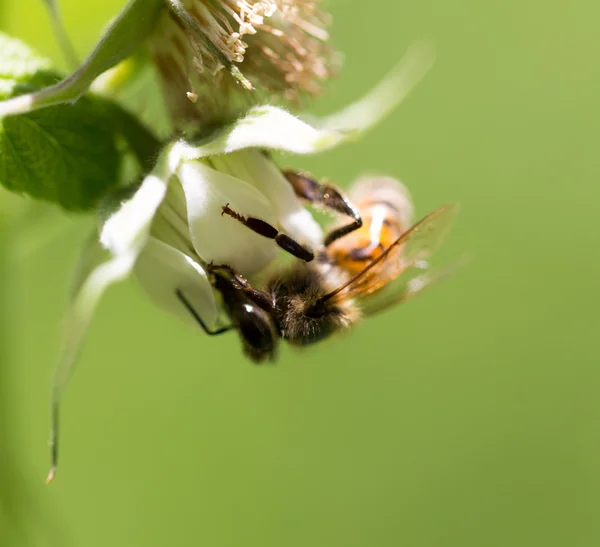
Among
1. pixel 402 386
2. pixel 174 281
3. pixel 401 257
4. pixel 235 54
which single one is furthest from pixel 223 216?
pixel 402 386

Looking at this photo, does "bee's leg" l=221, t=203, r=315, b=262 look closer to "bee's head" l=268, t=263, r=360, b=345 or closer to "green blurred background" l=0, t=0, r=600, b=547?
"bee's head" l=268, t=263, r=360, b=345

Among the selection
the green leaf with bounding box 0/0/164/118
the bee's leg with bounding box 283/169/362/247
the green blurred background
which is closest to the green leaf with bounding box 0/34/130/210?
the green leaf with bounding box 0/0/164/118

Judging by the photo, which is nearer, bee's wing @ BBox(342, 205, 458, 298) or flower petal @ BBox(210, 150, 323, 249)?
flower petal @ BBox(210, 150, 323, 249)

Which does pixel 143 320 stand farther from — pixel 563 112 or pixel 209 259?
pixel 209 259

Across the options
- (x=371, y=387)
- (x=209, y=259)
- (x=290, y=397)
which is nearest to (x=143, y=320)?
(x=290, y=397)

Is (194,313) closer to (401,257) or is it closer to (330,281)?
(330,281)

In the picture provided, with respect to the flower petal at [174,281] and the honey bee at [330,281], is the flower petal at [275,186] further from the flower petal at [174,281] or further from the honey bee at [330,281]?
the flower petal at [174,281]

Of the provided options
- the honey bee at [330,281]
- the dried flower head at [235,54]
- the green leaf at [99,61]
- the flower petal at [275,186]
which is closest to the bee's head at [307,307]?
the honey bee at [330,281]
